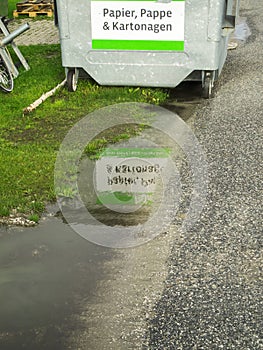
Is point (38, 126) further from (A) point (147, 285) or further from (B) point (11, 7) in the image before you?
(B) point (11, 7)

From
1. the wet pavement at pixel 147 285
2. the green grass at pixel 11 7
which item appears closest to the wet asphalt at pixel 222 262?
the wet pavement at pixel 147 285

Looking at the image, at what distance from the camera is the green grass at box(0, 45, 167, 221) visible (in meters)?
5.44

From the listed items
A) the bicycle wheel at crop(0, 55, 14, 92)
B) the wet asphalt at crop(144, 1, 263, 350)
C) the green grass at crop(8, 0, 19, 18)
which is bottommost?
the green grass at crop(8, 0, 19, 18)

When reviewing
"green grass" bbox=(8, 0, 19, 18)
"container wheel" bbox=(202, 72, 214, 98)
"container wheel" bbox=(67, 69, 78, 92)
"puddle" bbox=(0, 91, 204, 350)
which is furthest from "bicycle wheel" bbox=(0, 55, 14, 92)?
"green grass" bbox=(8, 0, 19, 18)

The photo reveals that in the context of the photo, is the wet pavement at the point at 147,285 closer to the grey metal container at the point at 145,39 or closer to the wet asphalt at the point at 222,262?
the wet asphalt at the point at 222,262

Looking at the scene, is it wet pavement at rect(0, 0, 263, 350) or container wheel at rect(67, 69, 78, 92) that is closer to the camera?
wet pavement at rect(0, 0, 263, 350)

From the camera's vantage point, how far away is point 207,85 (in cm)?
845

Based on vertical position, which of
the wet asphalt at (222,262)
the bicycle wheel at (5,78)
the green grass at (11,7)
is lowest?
the green grass at (11,7)

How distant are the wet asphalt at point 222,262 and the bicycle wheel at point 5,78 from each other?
3.25 m

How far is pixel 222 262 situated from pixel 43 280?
1447 mm

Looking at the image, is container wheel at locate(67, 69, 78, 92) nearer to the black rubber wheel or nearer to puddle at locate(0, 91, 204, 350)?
the black rubber wheel

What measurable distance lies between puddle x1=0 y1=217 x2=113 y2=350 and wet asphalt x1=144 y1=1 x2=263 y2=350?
2.02ft

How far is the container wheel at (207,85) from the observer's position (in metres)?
8.37

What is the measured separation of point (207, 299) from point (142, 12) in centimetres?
538
